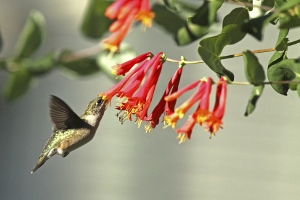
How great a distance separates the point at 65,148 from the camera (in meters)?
1.79

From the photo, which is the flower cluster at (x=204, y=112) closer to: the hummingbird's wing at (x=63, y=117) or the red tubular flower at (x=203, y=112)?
the red tubular flower at (x=203, y=112)

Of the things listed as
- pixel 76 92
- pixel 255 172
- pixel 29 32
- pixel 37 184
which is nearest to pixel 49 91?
pixel 76 92

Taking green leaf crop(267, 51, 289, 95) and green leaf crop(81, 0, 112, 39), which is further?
green leaf crop(81, 0, 112, 39)

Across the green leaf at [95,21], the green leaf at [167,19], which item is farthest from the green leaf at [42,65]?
the green leaf at [167,19]

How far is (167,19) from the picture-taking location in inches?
66.7

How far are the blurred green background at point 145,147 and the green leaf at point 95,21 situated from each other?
2.52 m

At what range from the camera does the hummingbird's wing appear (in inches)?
68.0

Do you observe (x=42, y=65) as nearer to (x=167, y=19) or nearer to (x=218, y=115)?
(x=167, y=19)

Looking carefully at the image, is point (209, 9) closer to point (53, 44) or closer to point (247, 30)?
point (247, 30)

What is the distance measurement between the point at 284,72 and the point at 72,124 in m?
0.69

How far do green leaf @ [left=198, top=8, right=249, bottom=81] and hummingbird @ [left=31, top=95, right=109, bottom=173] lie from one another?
502 millimetres

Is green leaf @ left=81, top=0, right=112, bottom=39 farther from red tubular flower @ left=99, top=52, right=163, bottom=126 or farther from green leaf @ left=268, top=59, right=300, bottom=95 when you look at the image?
green leaf @ left=268, top=59, right=300, bottom=95

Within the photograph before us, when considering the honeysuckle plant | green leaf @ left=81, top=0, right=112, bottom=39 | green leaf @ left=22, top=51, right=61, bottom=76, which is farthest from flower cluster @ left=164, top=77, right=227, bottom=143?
green leaf @ left=22, top=51, right=61, bottom=76

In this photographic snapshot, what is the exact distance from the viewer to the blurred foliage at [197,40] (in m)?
1.12
